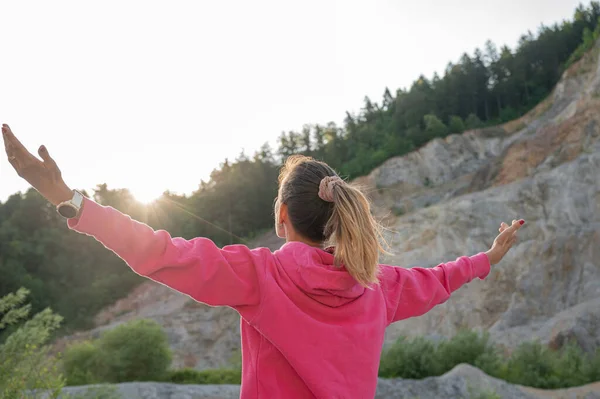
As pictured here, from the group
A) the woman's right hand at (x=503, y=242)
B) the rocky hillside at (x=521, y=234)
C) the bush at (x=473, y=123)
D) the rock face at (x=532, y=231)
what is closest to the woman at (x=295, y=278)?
the woman's right hand at (x=503, y=242)

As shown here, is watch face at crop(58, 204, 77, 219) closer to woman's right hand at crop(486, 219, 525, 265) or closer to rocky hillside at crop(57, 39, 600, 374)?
woman's right hand at crop(486, 219, 525, 265)

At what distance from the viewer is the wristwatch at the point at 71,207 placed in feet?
4.16

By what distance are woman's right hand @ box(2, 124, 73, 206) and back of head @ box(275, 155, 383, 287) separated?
2.39 ft

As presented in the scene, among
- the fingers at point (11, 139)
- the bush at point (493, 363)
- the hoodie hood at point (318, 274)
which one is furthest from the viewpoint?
the bush at point (493, 363)

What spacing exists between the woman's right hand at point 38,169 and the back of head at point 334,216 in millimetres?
728

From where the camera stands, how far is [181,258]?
138cm

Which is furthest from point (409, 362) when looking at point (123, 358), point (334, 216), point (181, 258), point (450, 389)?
point (181, 258)

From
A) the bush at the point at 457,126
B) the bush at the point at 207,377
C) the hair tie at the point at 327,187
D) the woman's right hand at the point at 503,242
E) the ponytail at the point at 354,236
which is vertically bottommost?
the bush at the point at 207,377

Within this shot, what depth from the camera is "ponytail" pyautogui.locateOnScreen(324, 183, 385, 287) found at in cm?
161

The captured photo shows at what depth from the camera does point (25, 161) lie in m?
1.27

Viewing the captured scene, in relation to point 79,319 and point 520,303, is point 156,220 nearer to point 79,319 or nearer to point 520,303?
point 79,319

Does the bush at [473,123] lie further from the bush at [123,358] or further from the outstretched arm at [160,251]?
the outstretched arm at [160,251]

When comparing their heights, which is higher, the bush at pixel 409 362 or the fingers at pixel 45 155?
the fingers at pixel 45 155

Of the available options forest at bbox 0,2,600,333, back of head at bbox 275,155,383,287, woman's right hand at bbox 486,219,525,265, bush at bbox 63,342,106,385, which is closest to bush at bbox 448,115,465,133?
forest at bbox 0,2,600,333
